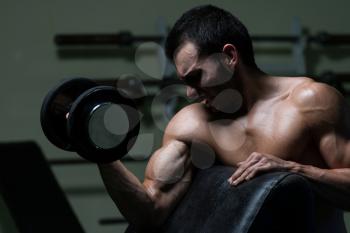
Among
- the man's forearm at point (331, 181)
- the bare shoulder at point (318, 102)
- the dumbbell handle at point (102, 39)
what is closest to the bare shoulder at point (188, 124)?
the bare shoulder at point (318, 102)

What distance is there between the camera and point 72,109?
1.14 meters

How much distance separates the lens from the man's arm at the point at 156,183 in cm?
134

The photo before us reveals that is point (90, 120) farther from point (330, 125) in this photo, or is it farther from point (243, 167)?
point (330, 125)

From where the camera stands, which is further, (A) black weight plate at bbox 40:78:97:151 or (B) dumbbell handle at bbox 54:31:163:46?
(B) dumbbell handle at bbox 54:31:163:46

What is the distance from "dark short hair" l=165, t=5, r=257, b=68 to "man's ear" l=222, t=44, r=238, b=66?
1 centimetres

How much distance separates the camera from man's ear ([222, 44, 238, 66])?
145 cm

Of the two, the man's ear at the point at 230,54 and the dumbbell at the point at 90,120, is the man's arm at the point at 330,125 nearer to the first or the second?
the man's ear at the point at 230,54

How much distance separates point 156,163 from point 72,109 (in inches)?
14.3

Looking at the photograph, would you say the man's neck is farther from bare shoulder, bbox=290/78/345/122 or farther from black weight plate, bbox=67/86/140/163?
black weight plate, bbox=67/86/140/163

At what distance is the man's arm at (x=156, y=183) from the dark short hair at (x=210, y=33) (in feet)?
0.59

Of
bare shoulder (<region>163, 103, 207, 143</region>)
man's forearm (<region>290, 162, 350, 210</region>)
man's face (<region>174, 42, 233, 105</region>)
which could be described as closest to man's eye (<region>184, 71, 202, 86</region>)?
man's face (<region>174, 42, 233, 105</region>)

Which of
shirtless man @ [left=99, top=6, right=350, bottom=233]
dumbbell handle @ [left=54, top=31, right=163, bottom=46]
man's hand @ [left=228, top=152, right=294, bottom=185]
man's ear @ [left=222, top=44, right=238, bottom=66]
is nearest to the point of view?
man's hand @ [left=228, top=152, right=294, bottom=185]

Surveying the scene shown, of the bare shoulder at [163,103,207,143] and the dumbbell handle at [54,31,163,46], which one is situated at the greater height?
the bare shoulder at [163,103,207,143]

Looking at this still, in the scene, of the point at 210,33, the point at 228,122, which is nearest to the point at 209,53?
the point at 210,33
